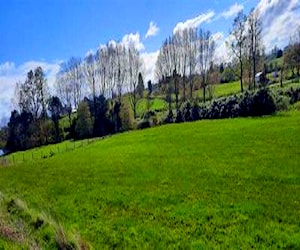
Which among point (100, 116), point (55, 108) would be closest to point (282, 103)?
point (100, 116)

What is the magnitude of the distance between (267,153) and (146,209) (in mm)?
11723

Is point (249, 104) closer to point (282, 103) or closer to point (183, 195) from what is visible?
point (282, 103)

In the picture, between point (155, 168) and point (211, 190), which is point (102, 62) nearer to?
point (155, 168)

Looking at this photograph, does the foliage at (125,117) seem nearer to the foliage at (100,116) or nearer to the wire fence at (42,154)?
the foliage at (100,116)

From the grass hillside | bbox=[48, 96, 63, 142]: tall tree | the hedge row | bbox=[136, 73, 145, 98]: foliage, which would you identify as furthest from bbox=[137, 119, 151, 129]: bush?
bbox=[136, 73, 145, 98]: foliage

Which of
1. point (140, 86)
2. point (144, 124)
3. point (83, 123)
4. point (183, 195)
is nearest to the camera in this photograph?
point (183, 195)

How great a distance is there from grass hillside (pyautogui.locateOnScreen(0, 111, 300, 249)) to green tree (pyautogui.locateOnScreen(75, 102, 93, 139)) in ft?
201

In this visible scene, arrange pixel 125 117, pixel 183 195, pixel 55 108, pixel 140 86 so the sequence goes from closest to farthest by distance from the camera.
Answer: pixel 183 195 → pixel 125 117 → pixel 55 108 → pixel 140 86

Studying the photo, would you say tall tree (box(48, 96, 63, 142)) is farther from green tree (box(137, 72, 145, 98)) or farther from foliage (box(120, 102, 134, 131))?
green tree (box(137, 72, 145, 98))

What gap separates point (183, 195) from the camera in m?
20.4

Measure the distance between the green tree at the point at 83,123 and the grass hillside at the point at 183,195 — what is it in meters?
61.2

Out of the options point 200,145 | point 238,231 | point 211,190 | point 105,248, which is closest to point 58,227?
point 105,248

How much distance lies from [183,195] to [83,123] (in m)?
79.8

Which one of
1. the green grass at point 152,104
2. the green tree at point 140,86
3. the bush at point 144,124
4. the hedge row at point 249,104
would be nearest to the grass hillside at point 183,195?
the hedge row at point 249,104
